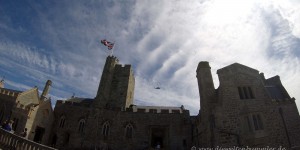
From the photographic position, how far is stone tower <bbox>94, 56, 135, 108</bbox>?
32.6 meters

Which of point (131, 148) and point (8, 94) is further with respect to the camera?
point (131, 148)

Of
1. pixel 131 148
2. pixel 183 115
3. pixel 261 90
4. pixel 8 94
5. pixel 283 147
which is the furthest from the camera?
pixel 183 115

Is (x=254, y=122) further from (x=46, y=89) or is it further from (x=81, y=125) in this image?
(x=46, y=89)

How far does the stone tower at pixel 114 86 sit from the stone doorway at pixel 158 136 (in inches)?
274

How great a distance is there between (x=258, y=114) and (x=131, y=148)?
57.8 feet

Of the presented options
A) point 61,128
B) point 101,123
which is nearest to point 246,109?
point 101,123

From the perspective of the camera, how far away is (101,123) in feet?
97.0

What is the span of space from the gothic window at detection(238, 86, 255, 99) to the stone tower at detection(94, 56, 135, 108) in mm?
19801

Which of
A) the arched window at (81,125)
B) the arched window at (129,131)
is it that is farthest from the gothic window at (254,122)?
the arched window at (81,125)

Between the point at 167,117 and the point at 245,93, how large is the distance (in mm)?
13414

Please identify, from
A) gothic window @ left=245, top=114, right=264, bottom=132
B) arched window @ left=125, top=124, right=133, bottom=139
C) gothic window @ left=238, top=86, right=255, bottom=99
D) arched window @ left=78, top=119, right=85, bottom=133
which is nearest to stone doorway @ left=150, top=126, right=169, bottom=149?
arched window @ left=125, top=124, right=133, bottom=139

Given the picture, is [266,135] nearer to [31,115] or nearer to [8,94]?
[31,115]

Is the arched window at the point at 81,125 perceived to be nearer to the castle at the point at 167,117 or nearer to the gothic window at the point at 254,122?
the castle at the point at 167,117

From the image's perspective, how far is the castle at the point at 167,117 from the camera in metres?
18.4
